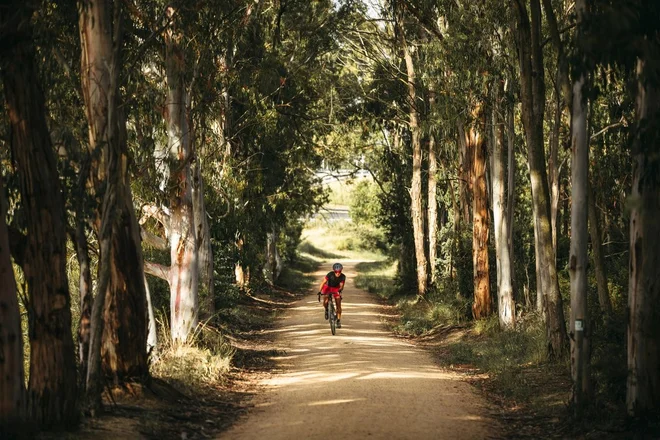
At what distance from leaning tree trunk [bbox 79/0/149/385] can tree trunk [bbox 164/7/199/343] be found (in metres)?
5.36

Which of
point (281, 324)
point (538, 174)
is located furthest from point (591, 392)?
point (281, 324)

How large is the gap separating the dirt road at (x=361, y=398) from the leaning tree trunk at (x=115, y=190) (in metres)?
1.89

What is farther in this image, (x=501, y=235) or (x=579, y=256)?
(x=501, y=235)

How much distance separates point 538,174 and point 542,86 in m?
1.56

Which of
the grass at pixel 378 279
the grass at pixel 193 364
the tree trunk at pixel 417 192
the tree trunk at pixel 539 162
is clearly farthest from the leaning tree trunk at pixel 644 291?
the grass at pixel 378 279

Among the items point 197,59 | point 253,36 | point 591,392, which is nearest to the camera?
point 591,392

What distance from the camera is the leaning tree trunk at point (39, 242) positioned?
980 centimetres

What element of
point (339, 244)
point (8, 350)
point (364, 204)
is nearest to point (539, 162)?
point (8, 350)

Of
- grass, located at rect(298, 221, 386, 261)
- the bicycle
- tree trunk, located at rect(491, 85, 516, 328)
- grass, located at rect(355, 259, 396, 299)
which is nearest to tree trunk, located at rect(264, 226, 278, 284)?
grass, located at rect(355, 259, 396, 299)

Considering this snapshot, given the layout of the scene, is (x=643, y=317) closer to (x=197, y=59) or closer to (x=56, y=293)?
(x=56, y=293)

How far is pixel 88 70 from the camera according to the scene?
38.9ft

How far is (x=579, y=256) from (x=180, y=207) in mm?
9295

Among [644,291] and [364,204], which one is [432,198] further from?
[364,204]

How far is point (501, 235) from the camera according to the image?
70.2ft
